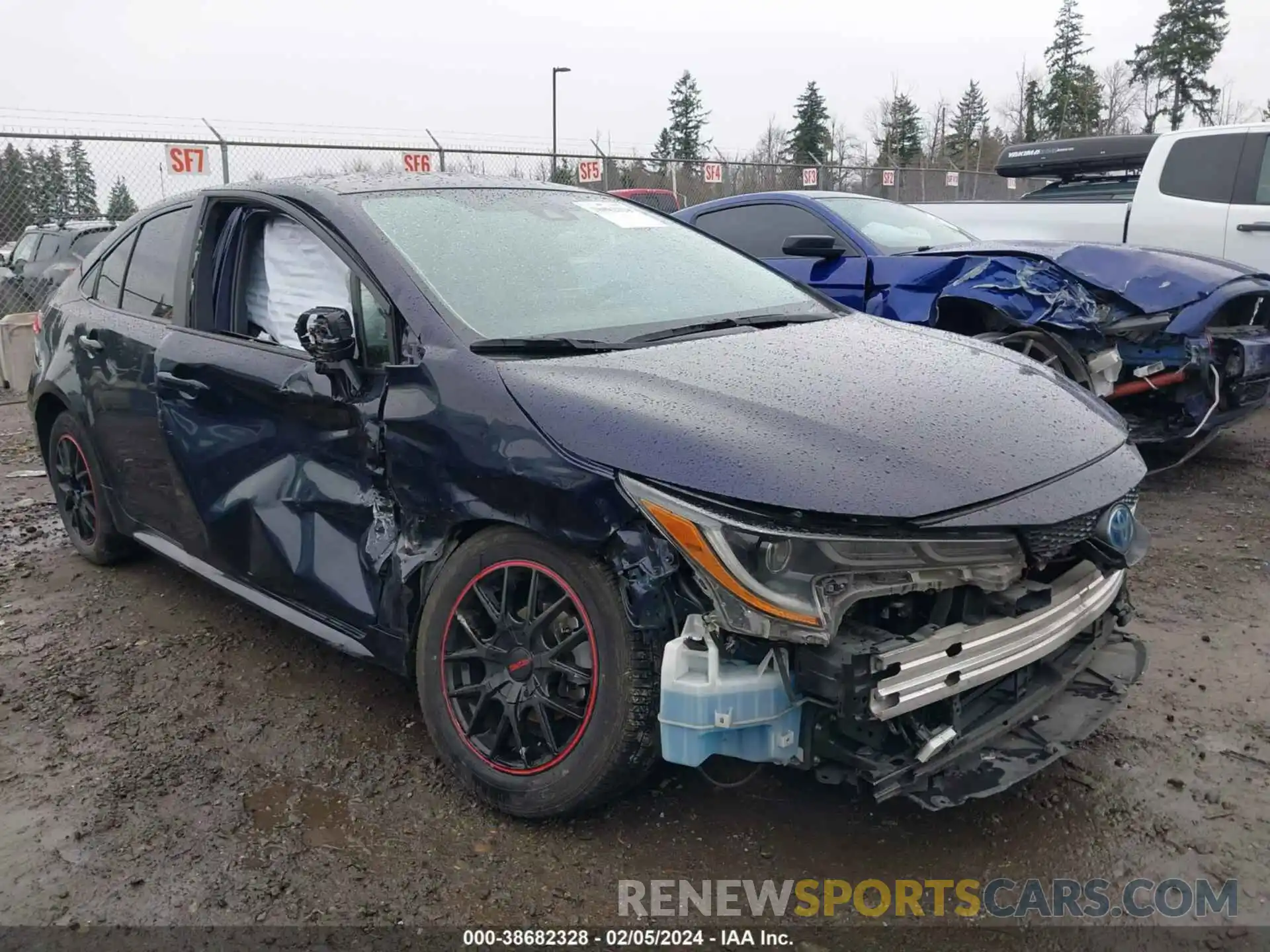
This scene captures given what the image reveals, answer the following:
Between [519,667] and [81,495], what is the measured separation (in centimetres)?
312

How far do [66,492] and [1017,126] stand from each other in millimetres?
48185

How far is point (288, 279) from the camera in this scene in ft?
11.1

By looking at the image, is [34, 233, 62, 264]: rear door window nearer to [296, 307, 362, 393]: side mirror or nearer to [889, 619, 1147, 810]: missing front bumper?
[296, 307, 362, 393]: side mirror

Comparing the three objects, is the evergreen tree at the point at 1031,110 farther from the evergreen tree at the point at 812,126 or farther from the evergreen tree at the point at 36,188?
the evergreen tree at the point at 36,188

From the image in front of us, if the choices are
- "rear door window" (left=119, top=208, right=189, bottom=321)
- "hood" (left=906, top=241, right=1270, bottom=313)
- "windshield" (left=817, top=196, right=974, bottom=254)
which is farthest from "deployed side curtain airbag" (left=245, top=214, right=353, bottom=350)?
"windshield" (left=817, top=196, right=974, bottom=254)

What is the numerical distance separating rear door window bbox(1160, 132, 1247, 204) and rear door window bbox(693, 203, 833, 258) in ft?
10.2

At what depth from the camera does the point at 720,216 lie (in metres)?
7.41

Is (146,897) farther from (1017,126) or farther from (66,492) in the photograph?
(1017,126)

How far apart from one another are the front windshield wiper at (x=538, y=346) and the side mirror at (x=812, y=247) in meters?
3.47

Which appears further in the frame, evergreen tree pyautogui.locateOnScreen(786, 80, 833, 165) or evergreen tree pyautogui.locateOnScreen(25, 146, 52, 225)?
Result: evergreen tree pyautogui.locateOnScreen(786, 80, 833, 165)

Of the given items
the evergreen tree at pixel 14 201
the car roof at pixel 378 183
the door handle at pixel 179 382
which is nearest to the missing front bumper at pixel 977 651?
the car roof at pixel 378 183

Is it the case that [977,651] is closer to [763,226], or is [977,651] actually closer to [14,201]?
[763,226]

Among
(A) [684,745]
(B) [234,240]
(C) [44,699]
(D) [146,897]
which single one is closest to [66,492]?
(C) [44,699]

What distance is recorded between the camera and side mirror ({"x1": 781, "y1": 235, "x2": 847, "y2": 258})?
235 inches
